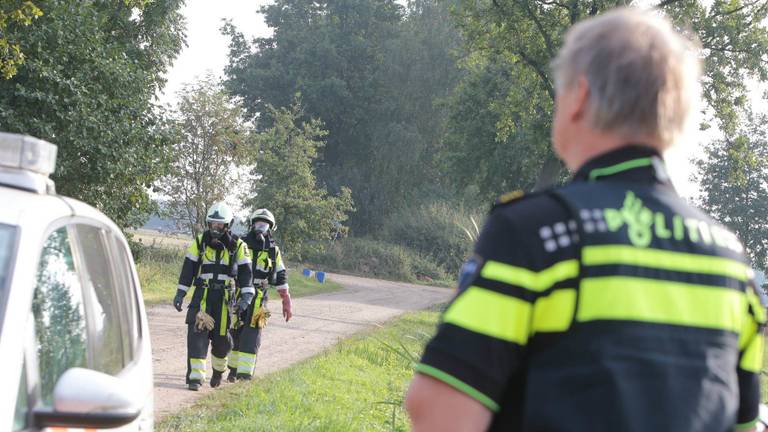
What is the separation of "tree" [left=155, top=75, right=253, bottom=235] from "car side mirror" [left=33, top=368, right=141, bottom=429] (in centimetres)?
2865

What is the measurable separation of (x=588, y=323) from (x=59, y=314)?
6.68 feet

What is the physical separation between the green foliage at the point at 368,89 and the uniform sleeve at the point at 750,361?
57.3m

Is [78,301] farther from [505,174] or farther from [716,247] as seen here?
[505,174]

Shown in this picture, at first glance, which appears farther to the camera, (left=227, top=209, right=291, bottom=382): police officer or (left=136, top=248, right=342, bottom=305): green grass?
(left=136, top=248, right=342, bottom=305): green grass

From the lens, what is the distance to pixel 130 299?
4.16 metres

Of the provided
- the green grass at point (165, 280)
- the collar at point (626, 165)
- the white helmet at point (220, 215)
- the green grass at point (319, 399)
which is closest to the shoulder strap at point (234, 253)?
the white helmet at point (220, 215)

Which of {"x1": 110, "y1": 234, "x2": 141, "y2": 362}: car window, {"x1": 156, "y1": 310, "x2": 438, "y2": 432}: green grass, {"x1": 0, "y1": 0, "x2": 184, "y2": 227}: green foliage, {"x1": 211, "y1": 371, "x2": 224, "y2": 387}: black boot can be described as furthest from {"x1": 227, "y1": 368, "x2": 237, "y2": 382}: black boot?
{"x1": 110, "y1": 234, "x2": 141, "y2": 362}: car window

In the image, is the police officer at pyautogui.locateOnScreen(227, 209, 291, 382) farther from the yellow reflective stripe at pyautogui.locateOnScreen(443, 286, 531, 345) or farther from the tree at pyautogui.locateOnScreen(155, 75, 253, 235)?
the tree at pyautogui.locateOnScreen(155, 75, 253, 235)

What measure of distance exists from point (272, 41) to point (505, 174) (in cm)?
2953

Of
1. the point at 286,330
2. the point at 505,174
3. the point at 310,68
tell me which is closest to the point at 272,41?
the point at 310,68

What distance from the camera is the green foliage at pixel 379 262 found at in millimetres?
48188

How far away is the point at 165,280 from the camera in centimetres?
2502

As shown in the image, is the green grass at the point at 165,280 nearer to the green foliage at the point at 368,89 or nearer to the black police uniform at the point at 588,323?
the black police uniform at the point at 588,323

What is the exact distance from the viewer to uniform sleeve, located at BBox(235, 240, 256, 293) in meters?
10.9
